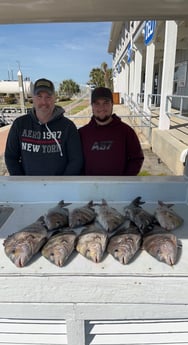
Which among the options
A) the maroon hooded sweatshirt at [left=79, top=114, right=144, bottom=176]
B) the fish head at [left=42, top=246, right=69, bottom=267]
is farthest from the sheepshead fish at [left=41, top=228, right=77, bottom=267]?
the maroon hooded sweatshirt at [left=79, top=114, right=144, bottom=176]

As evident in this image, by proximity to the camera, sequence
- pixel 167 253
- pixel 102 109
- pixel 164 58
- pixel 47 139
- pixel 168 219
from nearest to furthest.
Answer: pixel 167 253 < pixel 168 219 < pixel 47 139 < pixel 102 109 < pixel 164 58

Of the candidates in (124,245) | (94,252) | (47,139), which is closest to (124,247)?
(124,245)

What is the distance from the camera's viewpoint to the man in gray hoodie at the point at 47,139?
7.65ft

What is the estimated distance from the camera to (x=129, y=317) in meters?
1.18

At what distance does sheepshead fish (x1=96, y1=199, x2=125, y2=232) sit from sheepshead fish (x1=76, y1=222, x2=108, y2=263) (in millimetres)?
89

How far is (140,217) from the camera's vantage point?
1389mm

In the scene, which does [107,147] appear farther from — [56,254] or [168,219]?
[56,254]

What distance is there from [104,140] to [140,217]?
1.27 meters

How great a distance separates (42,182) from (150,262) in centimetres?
85

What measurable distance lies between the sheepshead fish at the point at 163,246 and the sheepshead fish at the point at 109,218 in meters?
0.19

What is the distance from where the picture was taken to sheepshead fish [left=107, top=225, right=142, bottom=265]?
1.14 m

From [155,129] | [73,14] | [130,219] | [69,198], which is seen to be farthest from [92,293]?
[155,129]

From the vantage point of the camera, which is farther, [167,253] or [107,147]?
[107,147]

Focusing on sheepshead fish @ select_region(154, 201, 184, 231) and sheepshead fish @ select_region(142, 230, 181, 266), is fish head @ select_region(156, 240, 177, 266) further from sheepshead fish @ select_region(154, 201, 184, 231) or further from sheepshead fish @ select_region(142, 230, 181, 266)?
sheepshead fish @ select_region(154, 201, 184, 231)
